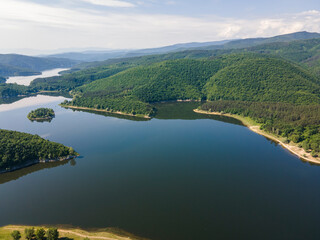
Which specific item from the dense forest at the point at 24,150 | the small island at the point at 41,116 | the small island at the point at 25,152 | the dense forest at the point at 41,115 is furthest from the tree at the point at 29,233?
the dense forest at the point at 41,115

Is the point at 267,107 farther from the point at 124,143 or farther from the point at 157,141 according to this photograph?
the point at 124,143

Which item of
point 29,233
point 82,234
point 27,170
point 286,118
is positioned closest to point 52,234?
point 29,233

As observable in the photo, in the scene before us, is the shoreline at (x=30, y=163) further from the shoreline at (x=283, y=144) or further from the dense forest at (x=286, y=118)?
the dense forest at (x=286, y=118)

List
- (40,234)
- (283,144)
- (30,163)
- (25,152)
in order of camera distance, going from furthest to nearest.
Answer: (283,144) → (30,163) → (25,152) → (40,234)

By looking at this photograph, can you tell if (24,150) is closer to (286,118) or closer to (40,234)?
(40,234)

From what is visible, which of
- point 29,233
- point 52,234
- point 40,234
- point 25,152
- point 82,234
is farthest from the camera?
point 25,152

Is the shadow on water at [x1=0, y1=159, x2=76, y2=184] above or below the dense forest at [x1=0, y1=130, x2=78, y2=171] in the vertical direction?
below

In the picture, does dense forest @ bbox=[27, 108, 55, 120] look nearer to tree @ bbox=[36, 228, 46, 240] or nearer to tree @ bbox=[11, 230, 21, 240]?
tree @ bbox=[11, 230, 21, 240]

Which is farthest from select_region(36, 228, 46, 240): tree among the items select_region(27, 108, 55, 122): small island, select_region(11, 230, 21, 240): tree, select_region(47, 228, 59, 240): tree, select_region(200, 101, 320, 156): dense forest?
select_region(27, 108, 55, 122): small island
